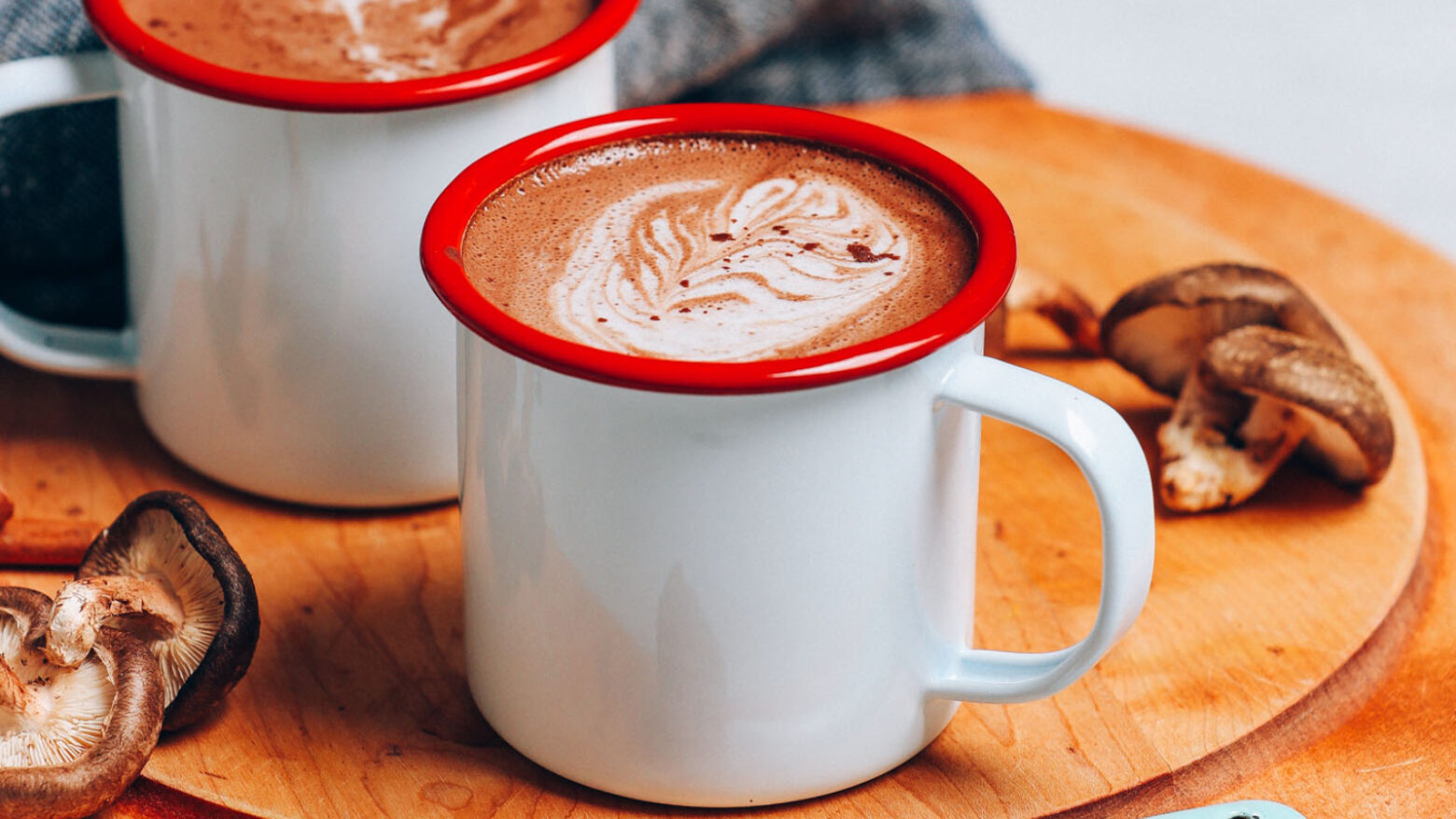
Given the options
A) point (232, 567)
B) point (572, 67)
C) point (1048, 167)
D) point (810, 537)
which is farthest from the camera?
point (1048, 167)

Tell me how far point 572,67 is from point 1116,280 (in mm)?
513

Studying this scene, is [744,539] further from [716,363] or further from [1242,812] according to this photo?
[1242,812]

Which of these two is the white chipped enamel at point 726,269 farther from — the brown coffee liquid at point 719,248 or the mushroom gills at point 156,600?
the mushroom gills at point 156,600

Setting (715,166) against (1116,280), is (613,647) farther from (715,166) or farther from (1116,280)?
(1116,280)

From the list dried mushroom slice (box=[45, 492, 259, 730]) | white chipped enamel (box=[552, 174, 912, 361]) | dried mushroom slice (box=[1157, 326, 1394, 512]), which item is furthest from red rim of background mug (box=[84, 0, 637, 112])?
dried mushroom slice (box=[1157, 326, 1394, 512])

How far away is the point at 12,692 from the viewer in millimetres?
782

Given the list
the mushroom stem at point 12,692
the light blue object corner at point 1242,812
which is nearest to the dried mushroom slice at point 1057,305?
the light blue object corner at point 1242,812

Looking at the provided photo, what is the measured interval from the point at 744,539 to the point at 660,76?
801 mm

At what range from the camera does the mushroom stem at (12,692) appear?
78cm

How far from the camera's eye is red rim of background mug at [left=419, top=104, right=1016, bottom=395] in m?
0.69

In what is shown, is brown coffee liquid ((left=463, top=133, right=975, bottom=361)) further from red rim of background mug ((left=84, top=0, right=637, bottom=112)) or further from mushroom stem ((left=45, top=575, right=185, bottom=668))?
mushroom stem ((left=45, top=575, right=185, bottom=668))

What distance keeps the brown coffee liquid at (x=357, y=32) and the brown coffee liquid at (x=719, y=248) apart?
172 millimetres

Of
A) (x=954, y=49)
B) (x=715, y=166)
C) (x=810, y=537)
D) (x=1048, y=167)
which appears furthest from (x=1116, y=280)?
(x=810, y=537)

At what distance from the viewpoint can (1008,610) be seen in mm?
975
